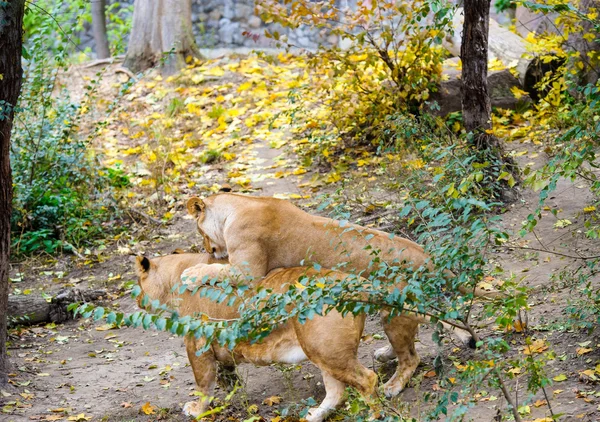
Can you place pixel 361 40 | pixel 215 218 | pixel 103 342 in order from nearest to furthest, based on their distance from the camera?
pixel 215 218
pixel 103 342
pixel 361 40

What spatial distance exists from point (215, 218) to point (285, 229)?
581 millimetres

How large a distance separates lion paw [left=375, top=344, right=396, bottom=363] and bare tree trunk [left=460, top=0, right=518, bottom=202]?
2628mm

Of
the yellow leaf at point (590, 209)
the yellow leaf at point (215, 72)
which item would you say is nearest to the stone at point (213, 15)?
the yellow leaf at point (215, 72)

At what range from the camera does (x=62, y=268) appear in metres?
9.59

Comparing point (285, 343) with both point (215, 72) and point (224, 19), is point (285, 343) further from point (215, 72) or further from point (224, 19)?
point (224, 19)

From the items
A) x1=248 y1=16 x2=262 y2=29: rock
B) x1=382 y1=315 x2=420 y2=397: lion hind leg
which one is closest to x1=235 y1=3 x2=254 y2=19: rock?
x1=248 y1=16 x2=262 y2=29: rock

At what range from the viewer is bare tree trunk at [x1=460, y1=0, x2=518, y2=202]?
26.0 feet

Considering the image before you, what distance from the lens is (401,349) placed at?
18.4 ft

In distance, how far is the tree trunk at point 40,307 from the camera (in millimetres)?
8078

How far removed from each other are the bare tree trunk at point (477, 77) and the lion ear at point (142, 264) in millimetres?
3564

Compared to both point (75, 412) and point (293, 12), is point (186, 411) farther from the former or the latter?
point (293, 12)

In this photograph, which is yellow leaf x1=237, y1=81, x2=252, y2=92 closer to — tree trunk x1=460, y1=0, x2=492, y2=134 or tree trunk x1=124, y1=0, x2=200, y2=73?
tree trunk x1=124, y1=0, x2=200, y2=73

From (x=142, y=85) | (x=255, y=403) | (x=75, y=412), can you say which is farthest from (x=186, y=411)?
(x=142, y=85)

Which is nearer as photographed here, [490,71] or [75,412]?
[75,412]
